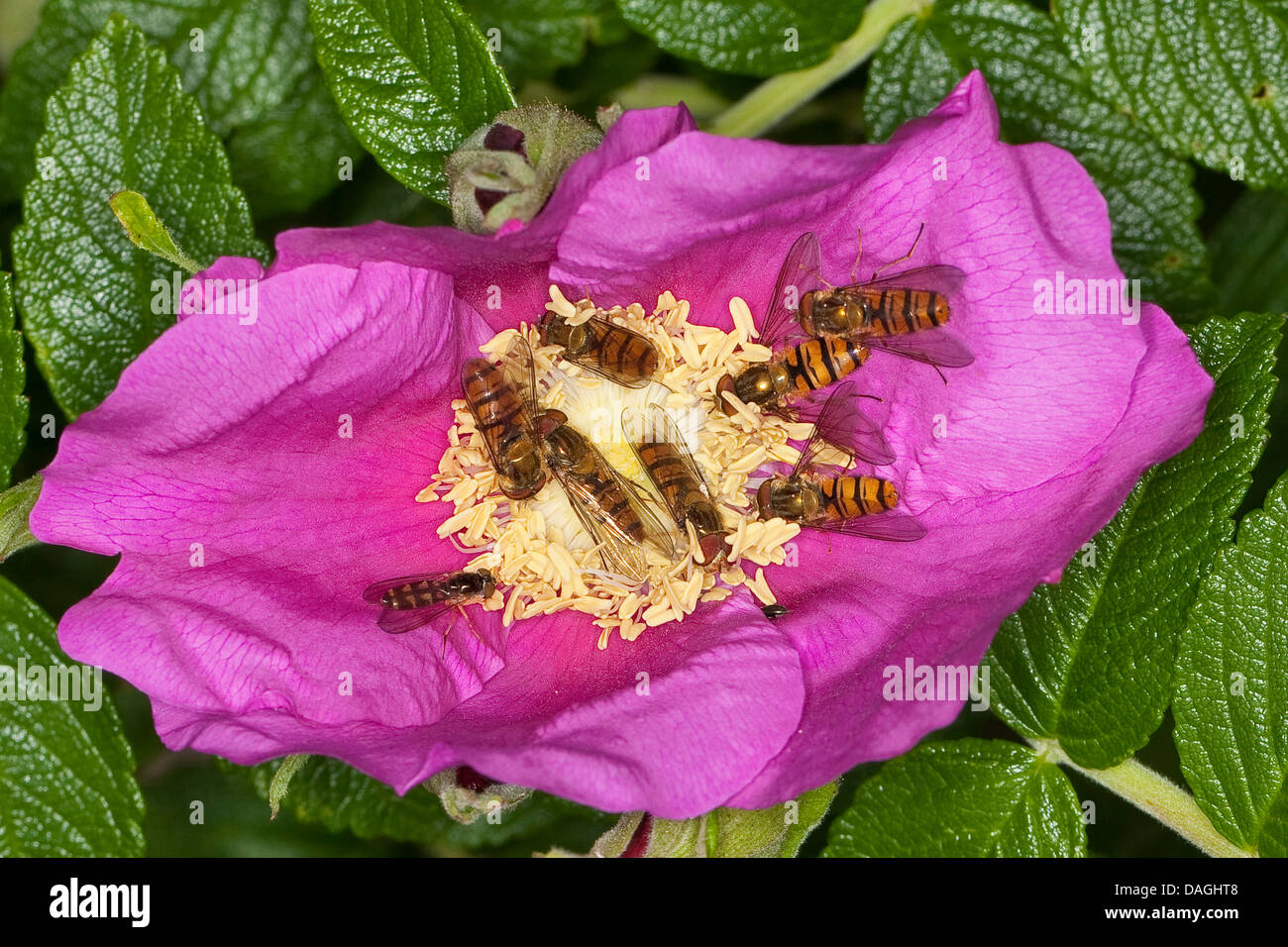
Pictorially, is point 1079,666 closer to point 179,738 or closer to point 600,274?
point 600,274

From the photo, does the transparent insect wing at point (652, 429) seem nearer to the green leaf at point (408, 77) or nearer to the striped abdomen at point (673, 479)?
the striped abdomen at point (673, 479)

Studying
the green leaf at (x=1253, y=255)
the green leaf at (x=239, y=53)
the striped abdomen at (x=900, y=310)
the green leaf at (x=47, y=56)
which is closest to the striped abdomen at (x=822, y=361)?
the striped abdomen at (x=900, y=310)

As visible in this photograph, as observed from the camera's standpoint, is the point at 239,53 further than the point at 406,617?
Yes

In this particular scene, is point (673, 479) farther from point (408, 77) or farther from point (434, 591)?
point (408, 77)

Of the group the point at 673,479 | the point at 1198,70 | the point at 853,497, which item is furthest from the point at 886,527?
the point at 1198,70

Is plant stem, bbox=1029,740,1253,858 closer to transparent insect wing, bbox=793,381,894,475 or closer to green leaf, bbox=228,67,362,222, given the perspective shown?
transparent insect wing, bbox=793,381,894,475

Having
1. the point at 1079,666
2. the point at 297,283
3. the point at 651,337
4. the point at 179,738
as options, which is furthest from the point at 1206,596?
the point at 179,738
